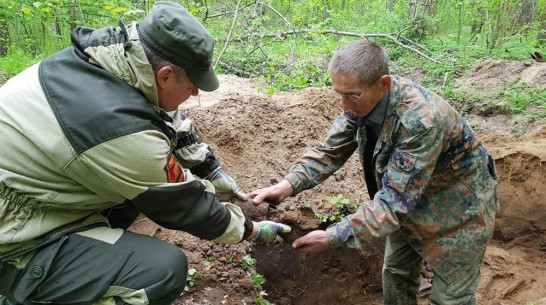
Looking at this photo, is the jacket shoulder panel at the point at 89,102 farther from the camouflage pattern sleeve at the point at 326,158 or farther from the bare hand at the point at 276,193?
the camouflage pattern sleeve at the point at 326,158

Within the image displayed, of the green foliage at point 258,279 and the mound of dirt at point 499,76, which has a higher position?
the mound of dirt at point 499,76

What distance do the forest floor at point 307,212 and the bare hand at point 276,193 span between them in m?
0.37

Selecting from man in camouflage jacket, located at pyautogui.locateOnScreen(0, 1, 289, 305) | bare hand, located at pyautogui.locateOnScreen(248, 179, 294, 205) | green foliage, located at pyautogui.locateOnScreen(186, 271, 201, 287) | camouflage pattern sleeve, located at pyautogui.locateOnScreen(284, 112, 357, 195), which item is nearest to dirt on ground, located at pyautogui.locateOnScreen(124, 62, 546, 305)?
green foliage, located at pyautogui.locateOnScreen(186, 271, 201, 287)

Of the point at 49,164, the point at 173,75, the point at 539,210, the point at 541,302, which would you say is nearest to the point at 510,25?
the point at 539,210

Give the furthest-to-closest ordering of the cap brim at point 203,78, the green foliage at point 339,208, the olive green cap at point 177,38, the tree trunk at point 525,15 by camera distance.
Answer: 1. the tree trunk at point 525,15
2. the green foliage at point 339,208
3. the cap brim at point 203,78
4. the olive green cap at point 177,38

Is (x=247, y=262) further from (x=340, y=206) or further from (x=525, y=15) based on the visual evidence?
(x=525, y=15)

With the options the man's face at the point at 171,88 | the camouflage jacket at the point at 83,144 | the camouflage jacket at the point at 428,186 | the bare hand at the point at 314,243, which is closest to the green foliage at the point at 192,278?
the bare hand at the point at 314,243

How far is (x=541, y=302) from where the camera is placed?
3127 mm

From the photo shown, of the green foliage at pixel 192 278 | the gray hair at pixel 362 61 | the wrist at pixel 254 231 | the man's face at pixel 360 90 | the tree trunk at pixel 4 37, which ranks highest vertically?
the gray hair at pixel 362 61

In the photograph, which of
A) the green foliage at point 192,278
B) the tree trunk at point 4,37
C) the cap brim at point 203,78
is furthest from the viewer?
the tree trunk at point 4,37

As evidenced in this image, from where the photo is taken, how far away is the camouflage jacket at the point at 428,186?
2379 mm

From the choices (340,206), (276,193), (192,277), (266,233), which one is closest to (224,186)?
(276,193)

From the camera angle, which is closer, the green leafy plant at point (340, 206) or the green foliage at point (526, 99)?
the green leafy plant at point (340, 206)

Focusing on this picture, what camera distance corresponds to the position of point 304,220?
370cm
